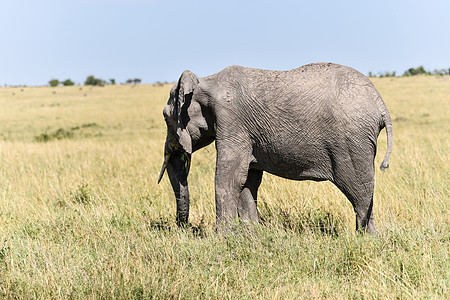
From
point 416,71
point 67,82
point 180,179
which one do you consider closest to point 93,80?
point 67,82

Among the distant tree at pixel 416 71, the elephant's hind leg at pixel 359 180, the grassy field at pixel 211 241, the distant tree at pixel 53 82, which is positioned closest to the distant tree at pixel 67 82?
the distant tree at pixel 53 82

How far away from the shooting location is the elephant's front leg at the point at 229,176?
4598 mm

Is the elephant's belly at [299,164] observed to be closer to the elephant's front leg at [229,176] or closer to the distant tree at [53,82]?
the elephant's front leg at [229,176]

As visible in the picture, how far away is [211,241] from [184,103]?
4.56 ft

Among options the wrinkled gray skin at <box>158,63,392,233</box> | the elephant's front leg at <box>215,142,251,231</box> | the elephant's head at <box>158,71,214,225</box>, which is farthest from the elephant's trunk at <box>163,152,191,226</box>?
the elephant's front leg at <box>215,142,251,231</box>

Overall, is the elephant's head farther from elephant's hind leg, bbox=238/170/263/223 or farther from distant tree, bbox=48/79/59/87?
distant tree, bbox=48/79/59/87

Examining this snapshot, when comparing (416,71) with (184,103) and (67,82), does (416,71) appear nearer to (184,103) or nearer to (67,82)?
(67,82)

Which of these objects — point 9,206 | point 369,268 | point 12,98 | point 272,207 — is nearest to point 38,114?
point 12,98

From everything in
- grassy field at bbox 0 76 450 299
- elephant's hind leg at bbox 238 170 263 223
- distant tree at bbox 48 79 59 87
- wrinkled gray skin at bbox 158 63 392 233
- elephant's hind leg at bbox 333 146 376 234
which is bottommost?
grassy field at bbox 0 76 450 299

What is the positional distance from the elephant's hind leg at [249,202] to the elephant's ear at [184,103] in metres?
0.84

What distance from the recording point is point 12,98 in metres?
48.4

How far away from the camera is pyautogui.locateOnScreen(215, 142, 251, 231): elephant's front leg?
15.1 ft

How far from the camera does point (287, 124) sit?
4480 millimetres

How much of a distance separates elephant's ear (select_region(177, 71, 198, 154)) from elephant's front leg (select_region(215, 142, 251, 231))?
0.34m
